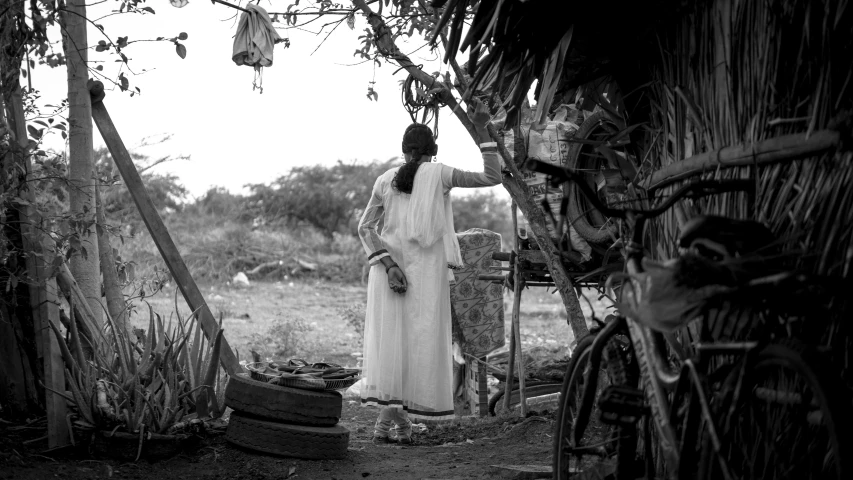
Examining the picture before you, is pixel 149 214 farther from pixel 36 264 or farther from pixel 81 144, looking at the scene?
pixel 36 264

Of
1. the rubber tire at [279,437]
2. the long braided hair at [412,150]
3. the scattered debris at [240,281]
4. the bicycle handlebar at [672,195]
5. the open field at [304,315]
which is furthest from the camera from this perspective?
the scattered debris at [240,281]

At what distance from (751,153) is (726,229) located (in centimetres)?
43

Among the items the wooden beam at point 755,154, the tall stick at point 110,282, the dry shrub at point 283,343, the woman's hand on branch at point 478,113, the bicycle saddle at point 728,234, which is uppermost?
the woman's hand on branch at point 478,113

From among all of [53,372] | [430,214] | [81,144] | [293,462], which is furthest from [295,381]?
[81,144]

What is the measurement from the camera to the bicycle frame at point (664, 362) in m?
2.24

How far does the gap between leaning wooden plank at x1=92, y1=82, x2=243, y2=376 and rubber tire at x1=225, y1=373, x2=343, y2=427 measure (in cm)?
65

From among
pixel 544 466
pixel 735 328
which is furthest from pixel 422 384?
pixel 735 328

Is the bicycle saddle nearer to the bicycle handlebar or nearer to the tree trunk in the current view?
the bicycle handlebar

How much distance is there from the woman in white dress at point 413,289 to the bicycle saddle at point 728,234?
11.5 ft

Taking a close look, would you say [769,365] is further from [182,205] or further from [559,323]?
[182,205]

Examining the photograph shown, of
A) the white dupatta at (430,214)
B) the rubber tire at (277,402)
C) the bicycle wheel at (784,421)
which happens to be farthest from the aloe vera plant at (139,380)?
the bicycle wheel at (784,421)

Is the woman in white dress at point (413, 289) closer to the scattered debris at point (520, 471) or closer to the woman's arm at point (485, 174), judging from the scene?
the woman's arm at point (485, 174)

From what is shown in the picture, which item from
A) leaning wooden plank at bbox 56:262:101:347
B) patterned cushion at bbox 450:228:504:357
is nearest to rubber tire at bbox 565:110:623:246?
patterned cushion at bbox 450:228:504:357

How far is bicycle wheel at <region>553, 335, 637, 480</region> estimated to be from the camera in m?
2.78
